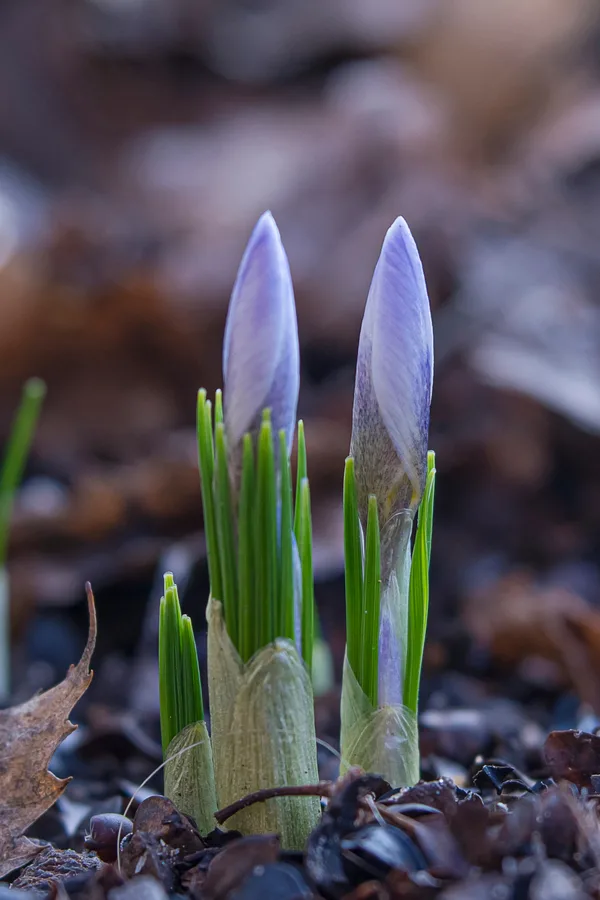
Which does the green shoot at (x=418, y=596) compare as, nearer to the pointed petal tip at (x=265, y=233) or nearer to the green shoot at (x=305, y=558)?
the green shoot at (x=305, y=558)

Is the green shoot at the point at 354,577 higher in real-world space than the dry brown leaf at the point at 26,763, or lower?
higher

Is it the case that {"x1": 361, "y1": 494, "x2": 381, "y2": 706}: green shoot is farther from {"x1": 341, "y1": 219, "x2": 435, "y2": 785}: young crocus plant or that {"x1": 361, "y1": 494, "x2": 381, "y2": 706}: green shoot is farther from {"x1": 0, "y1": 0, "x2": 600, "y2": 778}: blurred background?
{"x1": 0, "y1": 0, "x2": 600, "y2": 778}: blurred background

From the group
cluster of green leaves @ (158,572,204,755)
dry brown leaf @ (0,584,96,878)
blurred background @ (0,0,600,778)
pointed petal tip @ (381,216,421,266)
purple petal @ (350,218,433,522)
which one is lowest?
dry brown leaf @ (0,584,96,878)

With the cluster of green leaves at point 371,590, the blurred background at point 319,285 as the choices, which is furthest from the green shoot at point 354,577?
the blurred background at point 319,285

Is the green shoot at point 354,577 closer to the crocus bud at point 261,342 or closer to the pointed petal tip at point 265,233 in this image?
the crocus bud at point 261,342

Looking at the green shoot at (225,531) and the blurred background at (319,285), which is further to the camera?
the blurred background at (319,285)

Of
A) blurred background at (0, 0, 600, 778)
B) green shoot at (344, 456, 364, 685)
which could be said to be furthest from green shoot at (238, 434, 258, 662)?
blurred background at (0, 0, 600, 778)

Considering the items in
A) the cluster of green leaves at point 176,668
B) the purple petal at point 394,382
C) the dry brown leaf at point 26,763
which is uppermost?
the purple petal at point 394,382
